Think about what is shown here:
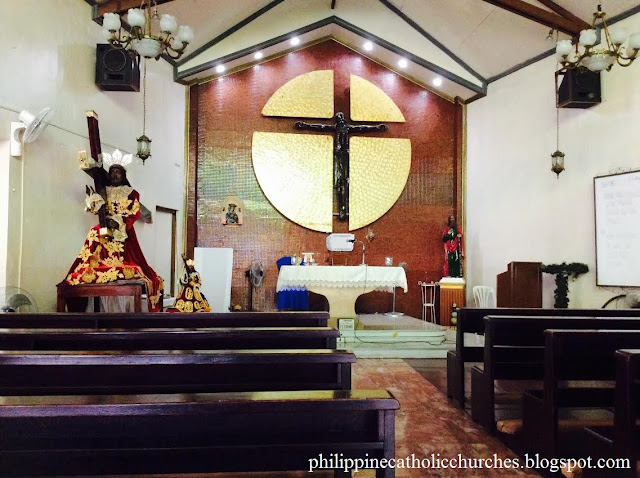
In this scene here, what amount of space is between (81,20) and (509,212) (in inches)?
252

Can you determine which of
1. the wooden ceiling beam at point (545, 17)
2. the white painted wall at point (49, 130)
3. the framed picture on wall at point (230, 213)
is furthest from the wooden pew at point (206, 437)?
the framed picture on wall at point (230, 213)

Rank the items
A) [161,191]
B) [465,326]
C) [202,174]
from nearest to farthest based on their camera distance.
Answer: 1. [465,326]
2. [161,191]
3. [202,174]

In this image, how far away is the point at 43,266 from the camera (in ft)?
17.5

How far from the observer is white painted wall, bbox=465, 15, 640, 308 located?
6.37 metres

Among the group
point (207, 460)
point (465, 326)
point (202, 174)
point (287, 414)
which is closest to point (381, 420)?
point (287, 414)

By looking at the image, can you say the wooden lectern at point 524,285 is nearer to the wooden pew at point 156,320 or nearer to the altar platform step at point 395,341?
the altar platform step at point 395,341

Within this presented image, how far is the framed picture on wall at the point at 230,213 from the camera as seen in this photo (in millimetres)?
8867

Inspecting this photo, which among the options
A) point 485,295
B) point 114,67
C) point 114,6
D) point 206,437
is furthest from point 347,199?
point 206,437

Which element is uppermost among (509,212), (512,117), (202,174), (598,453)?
(512,117)

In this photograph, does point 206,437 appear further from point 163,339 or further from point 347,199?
point 347,199

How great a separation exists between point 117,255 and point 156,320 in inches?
75.2

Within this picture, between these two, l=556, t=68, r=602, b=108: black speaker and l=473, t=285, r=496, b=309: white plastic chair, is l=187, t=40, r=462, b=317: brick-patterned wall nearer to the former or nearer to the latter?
l=473, t=285, r=496, b=309: white plastic chair

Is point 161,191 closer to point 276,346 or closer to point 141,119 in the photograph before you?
point 141,119

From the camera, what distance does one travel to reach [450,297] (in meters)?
8.38
